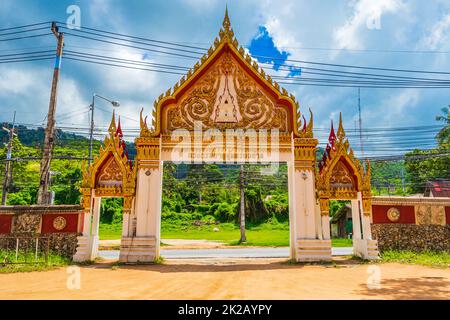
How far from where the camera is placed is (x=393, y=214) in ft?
43.0

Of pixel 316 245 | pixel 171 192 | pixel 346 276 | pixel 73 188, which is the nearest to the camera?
pixel 346 276

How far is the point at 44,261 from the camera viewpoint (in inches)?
433

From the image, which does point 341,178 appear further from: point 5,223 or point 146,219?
point 5,223

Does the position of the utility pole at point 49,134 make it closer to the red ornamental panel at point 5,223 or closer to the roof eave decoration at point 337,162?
the red ornamental panel at point 5,223

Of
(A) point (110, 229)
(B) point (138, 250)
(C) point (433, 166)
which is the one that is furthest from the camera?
(A) point (110, 229)

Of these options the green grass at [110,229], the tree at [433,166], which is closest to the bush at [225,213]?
the green grass at [110,229]

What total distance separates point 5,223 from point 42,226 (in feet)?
4.92

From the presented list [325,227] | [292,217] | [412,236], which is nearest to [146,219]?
[292,217]

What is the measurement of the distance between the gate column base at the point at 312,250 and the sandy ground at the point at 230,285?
4.93ft

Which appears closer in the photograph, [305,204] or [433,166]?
[305,204]

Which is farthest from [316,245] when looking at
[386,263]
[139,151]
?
[139,151]

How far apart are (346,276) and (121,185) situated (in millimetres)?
8331

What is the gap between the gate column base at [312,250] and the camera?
38.6 ft

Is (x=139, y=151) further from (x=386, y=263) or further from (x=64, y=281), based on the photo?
(x=386, y=263)
